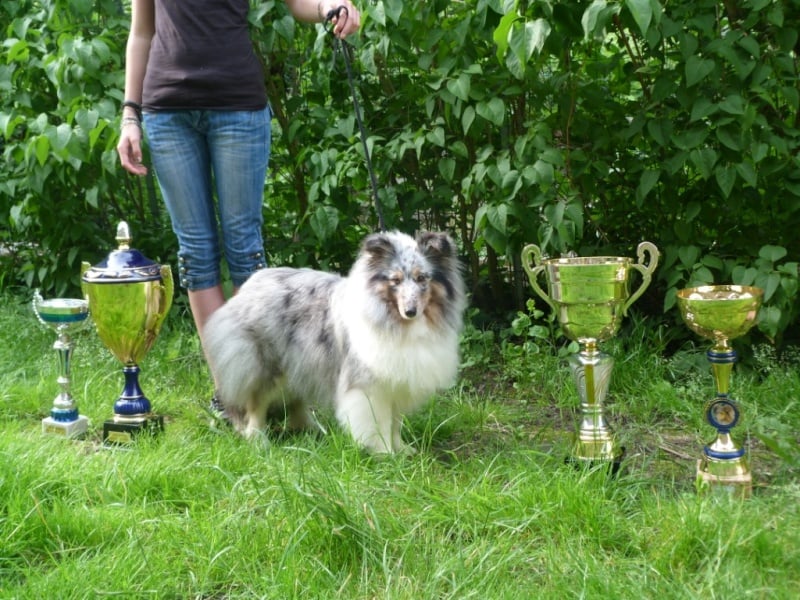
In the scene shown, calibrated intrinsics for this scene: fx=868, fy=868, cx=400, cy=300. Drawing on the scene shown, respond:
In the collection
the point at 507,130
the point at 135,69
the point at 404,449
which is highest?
the point at 135,69

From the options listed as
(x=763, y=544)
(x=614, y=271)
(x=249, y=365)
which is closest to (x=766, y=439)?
(x=763, y=544)

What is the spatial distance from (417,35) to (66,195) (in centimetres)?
242

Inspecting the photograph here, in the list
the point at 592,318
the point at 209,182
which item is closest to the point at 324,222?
the point at 209,182

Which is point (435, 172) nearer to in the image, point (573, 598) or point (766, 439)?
point (766, 439)

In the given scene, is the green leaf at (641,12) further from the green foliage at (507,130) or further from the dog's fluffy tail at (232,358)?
the dog's fluffy tail at (232,358)

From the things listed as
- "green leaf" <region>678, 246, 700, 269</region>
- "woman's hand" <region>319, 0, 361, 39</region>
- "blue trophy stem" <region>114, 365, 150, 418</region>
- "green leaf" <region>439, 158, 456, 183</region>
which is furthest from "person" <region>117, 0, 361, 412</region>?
"green leaf" <region>678, 246, 700, 269</region>

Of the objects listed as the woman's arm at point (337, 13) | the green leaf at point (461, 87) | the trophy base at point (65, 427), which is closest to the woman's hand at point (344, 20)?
the woman's arm at point (337, 13)

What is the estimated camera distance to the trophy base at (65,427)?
3365 mm

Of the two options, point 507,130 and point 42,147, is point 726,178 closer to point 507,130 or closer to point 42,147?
point 507,130

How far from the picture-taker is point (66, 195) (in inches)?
199

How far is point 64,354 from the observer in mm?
3559

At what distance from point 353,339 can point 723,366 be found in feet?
4.08

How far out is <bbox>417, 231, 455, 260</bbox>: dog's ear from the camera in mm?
3072

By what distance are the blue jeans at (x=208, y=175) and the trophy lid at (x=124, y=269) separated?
0.14m
